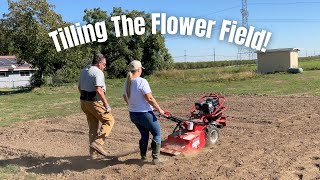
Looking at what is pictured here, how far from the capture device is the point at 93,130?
6.71m

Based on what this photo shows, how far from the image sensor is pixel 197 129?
689 centimetres

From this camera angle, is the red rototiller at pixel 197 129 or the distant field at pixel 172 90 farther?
the distant field at pixel 172 90

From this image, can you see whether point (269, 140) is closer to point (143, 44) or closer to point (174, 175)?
point (174, 175)

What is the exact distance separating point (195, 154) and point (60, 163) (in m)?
2.31

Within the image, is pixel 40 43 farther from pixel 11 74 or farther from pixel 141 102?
pixel 11 74

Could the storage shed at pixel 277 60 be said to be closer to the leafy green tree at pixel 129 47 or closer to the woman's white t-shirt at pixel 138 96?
the leafy green tree at pixel 129 47

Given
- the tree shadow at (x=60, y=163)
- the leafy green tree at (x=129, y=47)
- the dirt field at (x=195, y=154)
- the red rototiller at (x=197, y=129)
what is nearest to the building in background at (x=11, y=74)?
the leafy green tree at (x=129, y=47)

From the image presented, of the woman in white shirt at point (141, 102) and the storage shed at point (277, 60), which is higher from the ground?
the storage shed at point (277, 60)

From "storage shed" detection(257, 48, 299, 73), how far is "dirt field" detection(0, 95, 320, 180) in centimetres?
2637

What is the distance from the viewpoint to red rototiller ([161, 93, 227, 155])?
259 inches

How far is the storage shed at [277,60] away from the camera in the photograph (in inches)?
1423

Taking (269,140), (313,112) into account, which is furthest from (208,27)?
(269,140)

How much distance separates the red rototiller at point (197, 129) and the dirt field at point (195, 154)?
18 cm

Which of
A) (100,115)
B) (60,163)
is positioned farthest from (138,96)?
(60,163)
